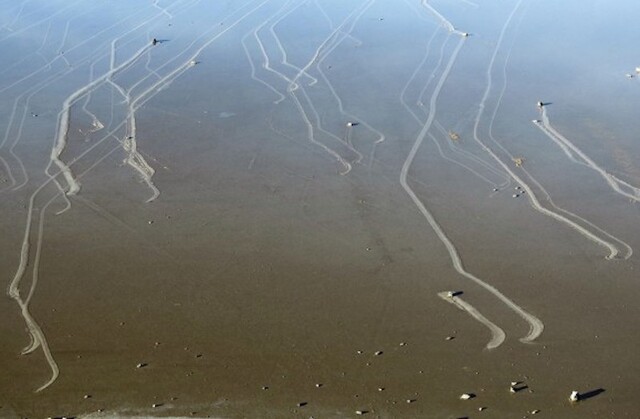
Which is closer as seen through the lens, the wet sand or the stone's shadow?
the stone's shadow

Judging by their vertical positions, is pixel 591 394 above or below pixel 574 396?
below

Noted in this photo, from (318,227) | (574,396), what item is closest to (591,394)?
(574,396)

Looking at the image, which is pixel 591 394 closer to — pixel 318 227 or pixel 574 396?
pixel 574 396

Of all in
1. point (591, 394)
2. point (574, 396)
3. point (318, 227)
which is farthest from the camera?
point (318, 227)

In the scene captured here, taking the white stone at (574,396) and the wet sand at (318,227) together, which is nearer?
the white stone at (574,396)

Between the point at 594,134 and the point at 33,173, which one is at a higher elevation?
the point at 33,173

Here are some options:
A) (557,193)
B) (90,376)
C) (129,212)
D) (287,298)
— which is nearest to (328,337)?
(287,298)

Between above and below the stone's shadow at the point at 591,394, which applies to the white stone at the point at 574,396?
above

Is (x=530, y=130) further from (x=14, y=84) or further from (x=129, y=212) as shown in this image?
(x=14, y=84)
